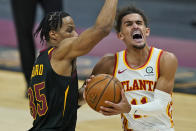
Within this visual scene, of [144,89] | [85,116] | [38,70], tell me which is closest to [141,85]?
[144,89]

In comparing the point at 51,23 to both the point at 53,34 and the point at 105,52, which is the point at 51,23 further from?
the point at 105,52

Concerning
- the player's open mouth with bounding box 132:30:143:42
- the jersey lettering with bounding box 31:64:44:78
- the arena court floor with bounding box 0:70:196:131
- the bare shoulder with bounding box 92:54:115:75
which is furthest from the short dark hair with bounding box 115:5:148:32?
the arena court floor with bounding box 0:70:196:131

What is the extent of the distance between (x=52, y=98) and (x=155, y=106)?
95 cm

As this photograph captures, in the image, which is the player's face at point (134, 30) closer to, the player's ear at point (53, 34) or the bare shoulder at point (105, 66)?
the bare shoulder at point (105, 66)

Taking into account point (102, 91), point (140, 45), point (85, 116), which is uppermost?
point (140, 45)

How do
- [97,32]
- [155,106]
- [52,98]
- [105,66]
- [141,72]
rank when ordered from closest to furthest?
[97,32] → [52,98] → [155,106] → [141,72] → [105,66]

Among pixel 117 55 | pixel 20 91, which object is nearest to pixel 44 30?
pixel 117 55

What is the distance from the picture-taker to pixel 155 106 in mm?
3920

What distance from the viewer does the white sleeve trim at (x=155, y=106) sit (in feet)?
12.7

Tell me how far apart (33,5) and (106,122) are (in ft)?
7.43

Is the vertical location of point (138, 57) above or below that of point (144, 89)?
above

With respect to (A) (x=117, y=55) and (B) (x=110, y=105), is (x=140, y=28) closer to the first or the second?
(A) (x=117, y=55)

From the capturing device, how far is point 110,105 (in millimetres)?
3555

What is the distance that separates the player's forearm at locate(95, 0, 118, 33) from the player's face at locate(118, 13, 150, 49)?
713 millimetres
